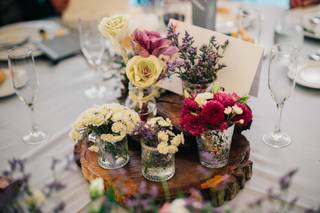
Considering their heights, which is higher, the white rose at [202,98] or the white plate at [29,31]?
the white rose at [202,98]

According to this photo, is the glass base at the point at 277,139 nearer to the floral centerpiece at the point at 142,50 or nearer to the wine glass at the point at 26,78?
the floral centerpiece at the point at 142,50

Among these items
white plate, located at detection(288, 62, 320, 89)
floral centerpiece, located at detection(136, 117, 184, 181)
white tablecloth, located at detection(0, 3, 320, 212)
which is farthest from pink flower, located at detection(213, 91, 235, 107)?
white plate, located at detection(288, 62, 320, 89)

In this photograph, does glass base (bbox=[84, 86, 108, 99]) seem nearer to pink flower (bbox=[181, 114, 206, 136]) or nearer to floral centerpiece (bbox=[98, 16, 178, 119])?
floral centerpiece (bbox=[98, 16, 178, 119])

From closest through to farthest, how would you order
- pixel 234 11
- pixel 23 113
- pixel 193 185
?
pixel 193 185
pixel 23 113
pixel 234 11

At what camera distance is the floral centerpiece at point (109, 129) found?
3.26 feet

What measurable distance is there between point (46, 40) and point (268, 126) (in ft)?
3.21

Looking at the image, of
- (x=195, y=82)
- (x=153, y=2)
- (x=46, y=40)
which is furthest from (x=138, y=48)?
(x=153, y=2)

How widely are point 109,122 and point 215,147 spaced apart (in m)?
0.26

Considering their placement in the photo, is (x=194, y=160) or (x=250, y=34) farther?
(x=250, y=34)

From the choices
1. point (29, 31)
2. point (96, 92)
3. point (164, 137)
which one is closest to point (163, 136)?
point (164, 137)

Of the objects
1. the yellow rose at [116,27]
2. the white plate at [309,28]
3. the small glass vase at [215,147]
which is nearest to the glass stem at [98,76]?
the yellow rose at [116,27]

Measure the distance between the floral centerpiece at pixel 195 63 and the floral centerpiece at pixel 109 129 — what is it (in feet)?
0.62

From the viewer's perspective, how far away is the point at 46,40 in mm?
1758

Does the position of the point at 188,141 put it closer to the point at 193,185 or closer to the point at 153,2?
the point at 193,185
